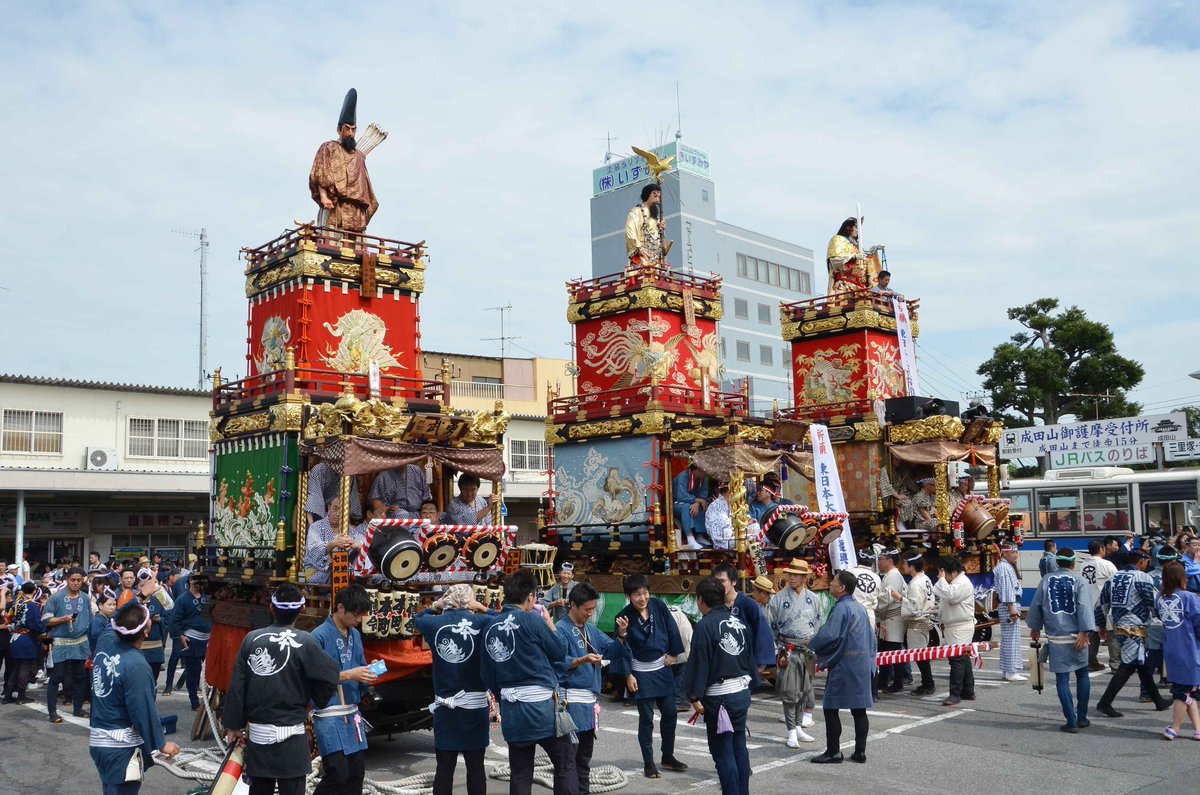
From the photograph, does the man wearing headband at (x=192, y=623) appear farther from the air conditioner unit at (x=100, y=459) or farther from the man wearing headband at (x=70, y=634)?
the air conditioner unit at (x=100, y=459)

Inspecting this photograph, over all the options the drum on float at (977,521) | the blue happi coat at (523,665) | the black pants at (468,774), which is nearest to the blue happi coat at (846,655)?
the blue happi coat at (523,665)

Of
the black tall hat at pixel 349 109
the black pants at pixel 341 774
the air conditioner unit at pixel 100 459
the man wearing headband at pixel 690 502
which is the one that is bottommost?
the black pants at pixel 341 774

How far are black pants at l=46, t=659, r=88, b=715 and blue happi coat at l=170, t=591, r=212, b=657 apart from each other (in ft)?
5.28

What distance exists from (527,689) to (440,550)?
11.9 ft

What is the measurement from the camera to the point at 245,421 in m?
13.2

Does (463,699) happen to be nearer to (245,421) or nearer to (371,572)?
(371,572)

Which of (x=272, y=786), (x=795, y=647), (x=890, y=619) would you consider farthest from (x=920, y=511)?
(x=272, y=786)

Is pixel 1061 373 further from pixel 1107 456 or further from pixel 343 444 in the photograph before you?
pixel 343 444

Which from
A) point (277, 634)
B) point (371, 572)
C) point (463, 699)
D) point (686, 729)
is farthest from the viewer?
point (686, 729)

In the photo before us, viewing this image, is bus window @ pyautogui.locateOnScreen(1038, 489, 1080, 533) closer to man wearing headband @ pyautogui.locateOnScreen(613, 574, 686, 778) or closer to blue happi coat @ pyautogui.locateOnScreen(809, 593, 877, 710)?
blue happi coat @ pyautogui.locateOnScreen(809, 593, 877, 710)

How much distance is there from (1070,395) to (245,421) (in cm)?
3048

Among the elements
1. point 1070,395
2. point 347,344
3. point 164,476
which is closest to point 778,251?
point 1070,395

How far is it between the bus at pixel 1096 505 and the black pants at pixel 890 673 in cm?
964

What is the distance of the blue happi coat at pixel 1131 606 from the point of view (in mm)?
11711
